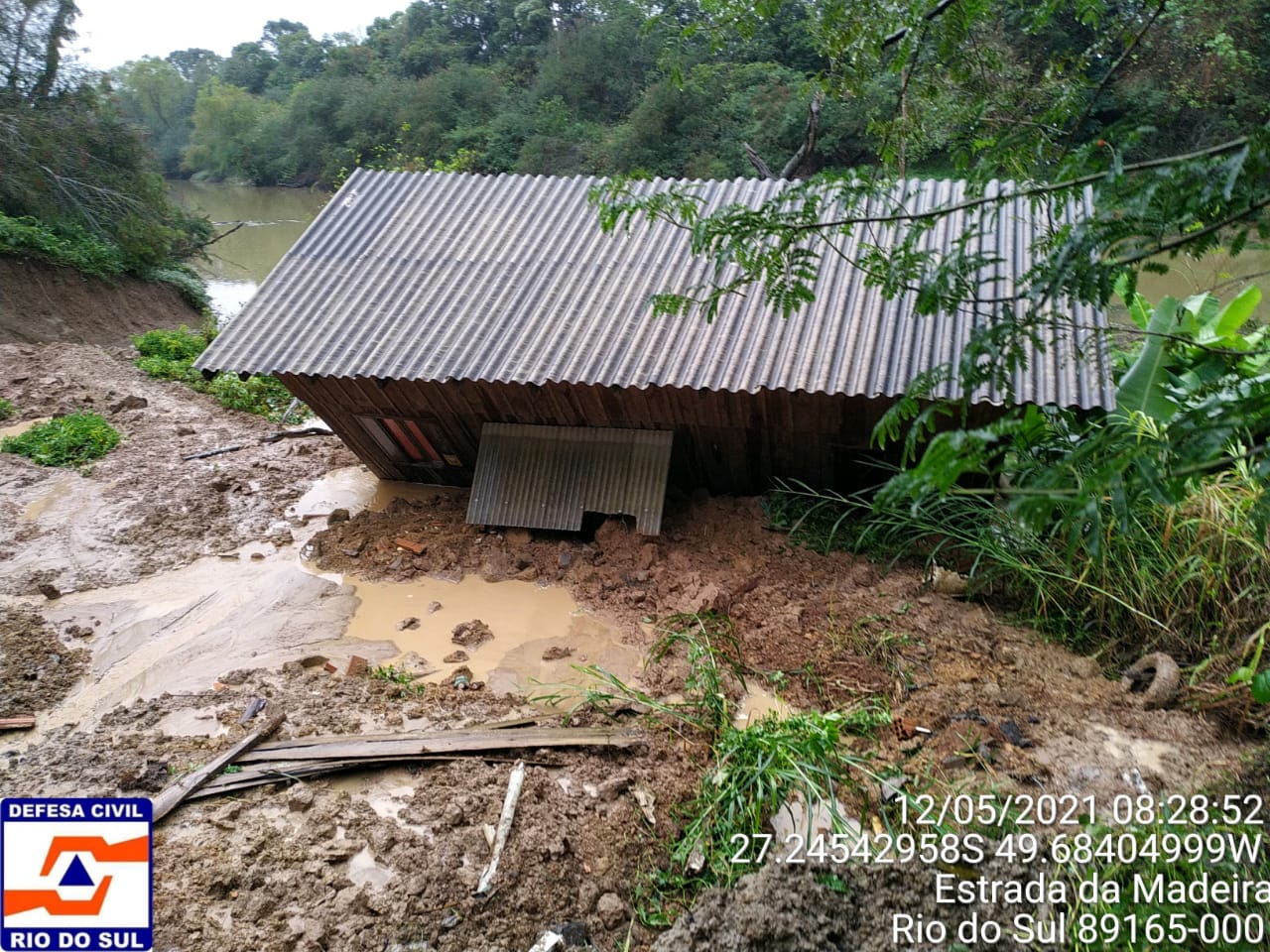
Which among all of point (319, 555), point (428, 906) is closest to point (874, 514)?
point (428, 906)

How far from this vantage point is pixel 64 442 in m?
9.18

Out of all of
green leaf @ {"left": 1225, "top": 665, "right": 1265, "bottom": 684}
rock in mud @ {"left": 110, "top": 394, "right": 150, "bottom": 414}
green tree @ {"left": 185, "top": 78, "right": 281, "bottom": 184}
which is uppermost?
green tree @ {"left": 185, "top": 78, "right": 281, "bottom": 184}

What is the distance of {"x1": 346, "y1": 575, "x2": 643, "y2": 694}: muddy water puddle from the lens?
517 centimetres

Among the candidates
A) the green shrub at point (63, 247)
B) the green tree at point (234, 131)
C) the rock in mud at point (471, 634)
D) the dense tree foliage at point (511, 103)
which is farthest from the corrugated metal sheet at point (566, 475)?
the green tree at point (234, 131)

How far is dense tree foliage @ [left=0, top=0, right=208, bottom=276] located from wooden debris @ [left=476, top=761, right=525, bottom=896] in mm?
16555

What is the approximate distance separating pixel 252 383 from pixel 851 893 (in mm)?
11585

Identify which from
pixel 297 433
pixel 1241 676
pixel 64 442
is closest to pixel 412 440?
pixel 297 433

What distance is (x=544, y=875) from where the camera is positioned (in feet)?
11.0

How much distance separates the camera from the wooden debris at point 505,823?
3.32m

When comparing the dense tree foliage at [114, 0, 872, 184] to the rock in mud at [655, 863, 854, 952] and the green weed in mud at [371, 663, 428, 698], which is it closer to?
the green weed in mud at [371, 663, 428, 698]

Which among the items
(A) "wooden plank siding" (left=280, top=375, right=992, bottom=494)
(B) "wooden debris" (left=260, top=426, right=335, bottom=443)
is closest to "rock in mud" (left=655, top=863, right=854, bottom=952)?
(A) "wooden plank siding" (left=280, top=375, right=992, bottom=494)

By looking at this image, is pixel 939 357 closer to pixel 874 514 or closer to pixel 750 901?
pixel 874 514

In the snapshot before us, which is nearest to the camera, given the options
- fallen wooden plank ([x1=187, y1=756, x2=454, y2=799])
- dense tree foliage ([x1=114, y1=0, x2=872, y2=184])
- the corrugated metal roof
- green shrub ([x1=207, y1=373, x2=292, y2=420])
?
fallen wooden plank ([x1=187, y1=756, x2=454, y2=799])

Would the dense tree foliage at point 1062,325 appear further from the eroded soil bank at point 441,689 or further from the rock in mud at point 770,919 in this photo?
the rock in mud at point 770,919
